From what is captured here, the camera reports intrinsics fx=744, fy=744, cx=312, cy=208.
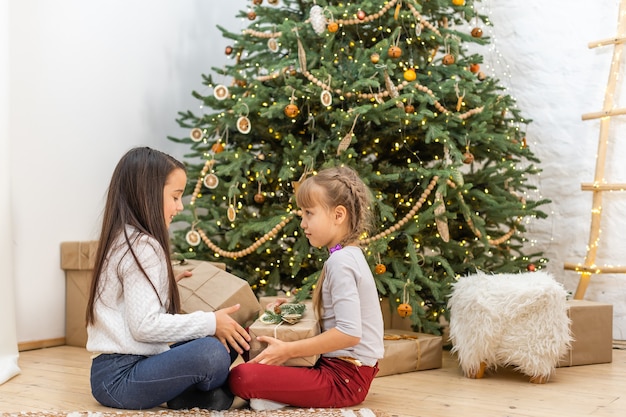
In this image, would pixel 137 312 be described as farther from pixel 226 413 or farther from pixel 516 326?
pixel 516 326

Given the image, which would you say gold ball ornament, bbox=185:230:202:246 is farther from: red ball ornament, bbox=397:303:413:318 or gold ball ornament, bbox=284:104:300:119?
red ball ornament, bbox=397:303:413:318

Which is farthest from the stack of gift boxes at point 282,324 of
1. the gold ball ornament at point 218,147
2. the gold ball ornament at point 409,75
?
the gold ball ornament at point 409,75

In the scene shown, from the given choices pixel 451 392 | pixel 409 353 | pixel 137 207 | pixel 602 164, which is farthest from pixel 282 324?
pixel 602 164

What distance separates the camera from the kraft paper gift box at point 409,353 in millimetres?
2559

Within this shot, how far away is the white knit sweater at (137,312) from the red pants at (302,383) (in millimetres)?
155

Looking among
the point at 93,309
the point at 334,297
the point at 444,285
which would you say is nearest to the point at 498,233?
the point at 444,285

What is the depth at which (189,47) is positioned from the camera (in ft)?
12.8

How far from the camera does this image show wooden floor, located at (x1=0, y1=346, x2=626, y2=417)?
2.04 metres

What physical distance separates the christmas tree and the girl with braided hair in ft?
2.10

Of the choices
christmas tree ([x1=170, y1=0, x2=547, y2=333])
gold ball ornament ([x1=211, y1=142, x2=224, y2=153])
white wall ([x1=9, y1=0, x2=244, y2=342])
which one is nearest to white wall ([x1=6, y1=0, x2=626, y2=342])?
white wall ([x1=9, y1=0, x2=244, y2=342])

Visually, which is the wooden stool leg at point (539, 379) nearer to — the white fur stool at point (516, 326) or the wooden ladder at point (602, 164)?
the white fur stool at point (516, 326)

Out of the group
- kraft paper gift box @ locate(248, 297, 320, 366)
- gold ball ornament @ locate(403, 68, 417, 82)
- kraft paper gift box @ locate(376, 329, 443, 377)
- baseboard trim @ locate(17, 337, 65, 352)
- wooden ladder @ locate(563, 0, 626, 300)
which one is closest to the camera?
kraft paper gift box @ locate(248, 297, 320, 366)

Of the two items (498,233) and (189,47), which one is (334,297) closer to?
(498,233)

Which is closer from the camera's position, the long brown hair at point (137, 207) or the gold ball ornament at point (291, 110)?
the long brown hair at point (137, 207)
